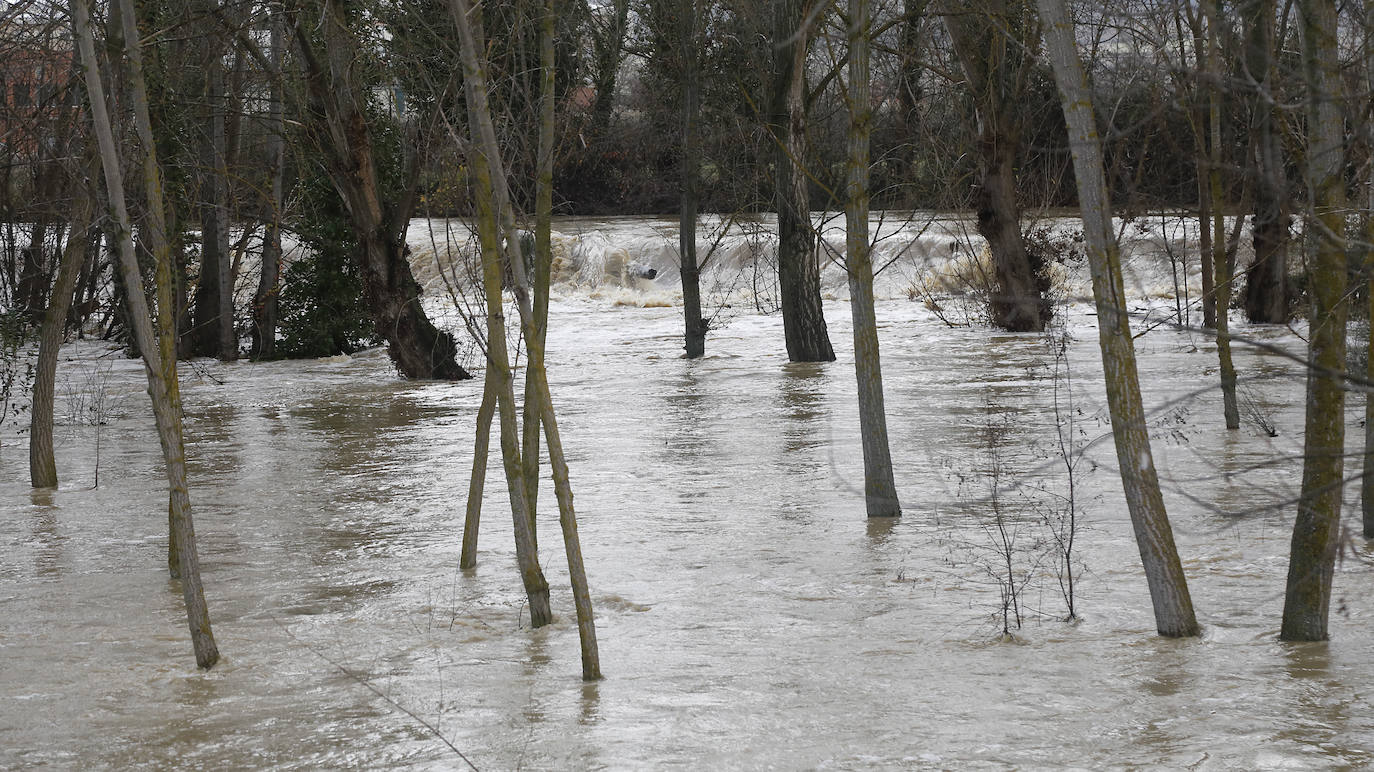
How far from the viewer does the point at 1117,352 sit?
18.9 ft

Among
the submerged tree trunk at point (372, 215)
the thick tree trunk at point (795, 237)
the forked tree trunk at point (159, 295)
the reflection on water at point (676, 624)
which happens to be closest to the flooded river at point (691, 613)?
the reflection on water at point (676, 624)

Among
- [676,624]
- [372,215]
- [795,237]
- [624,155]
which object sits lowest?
[676,624]

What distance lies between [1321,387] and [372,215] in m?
13.9

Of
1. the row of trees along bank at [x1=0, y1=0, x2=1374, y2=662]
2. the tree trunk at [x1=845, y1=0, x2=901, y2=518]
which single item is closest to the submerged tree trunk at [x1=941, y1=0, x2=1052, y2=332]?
the row of trees along bank at [x1=0, y1=0, x2=1374, y2=662]

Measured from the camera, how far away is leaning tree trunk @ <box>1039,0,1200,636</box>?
5.67 m

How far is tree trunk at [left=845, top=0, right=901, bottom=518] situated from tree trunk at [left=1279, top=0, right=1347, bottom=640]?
2.83 meters

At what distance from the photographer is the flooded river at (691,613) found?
15.8ft

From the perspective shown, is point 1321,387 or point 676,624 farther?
point 676,624

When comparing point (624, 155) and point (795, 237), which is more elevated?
point (624, 155)

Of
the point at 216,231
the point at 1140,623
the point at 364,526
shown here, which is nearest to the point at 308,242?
the point at 216,231

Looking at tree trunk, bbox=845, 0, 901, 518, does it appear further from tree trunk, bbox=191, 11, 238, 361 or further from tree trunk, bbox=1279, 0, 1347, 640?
tree trunk, bbox=191, 11, 238, 361

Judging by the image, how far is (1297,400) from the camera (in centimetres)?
1324

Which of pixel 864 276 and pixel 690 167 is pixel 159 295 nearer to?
pixel 864 276

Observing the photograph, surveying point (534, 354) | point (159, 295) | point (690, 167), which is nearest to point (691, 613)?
point (534, 354)
